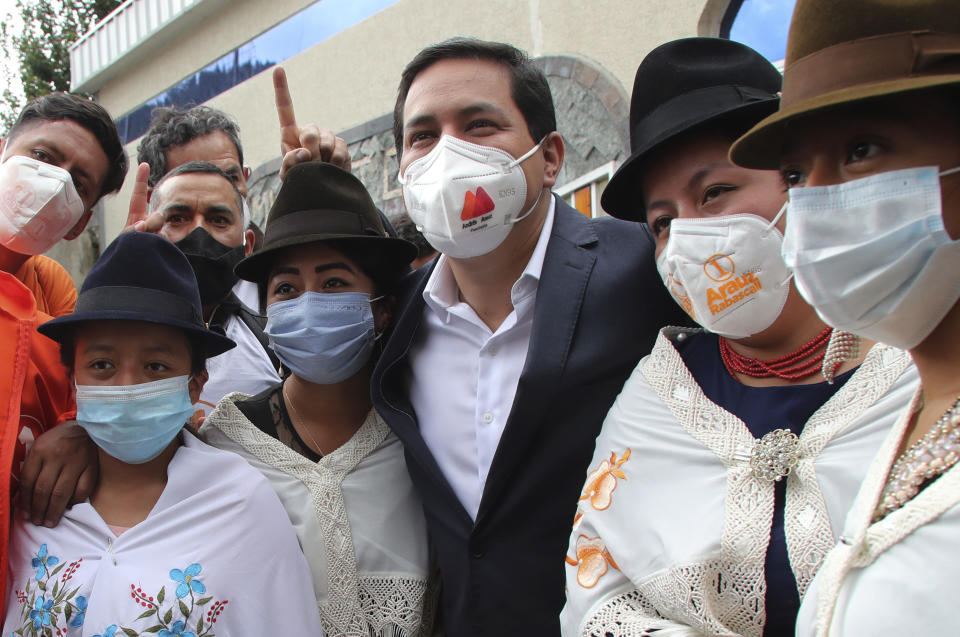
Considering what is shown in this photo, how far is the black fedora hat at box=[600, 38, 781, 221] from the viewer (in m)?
1.99

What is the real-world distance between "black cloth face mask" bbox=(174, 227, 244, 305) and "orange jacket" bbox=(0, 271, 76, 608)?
0.78 meters

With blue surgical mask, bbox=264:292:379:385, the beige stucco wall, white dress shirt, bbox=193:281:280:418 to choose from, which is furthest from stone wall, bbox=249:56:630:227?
blue surgical mask, bbox=264:292:379:385

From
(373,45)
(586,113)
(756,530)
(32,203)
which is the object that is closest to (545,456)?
(756,530)

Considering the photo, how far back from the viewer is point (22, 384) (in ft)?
7.92

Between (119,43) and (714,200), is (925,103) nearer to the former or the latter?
(714,200)

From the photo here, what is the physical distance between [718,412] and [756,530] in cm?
30

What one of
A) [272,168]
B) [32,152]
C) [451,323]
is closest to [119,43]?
[272,168]

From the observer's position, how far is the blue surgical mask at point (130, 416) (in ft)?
7.59

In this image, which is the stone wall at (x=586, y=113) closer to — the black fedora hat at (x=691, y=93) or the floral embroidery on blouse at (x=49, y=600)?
the black fedora hat at (x=691, y=93)

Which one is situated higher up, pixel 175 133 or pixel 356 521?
pixel 175 133

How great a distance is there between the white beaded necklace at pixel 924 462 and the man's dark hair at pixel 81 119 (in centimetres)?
295

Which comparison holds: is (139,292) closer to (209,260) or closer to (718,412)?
(209,260)

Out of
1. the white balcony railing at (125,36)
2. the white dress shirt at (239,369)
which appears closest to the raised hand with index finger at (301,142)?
the white dress shirt at (239,369)

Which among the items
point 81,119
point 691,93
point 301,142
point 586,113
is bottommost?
point 691,93
